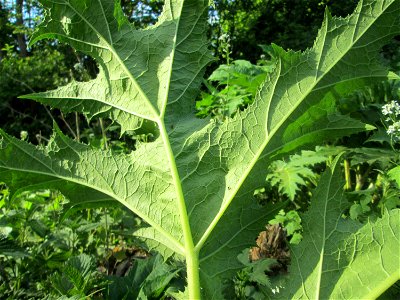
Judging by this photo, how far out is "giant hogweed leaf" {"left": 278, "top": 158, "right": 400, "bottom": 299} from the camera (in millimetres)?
830

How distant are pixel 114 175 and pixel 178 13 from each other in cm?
40

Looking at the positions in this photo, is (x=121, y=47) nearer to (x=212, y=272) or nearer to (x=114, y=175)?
(x=114, y=175)

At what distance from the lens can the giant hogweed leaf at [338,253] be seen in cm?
83

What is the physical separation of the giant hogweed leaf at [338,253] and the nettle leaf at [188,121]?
0.10m

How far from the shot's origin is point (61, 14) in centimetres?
103

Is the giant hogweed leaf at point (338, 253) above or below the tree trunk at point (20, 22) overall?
below

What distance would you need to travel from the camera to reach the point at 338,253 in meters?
0.88

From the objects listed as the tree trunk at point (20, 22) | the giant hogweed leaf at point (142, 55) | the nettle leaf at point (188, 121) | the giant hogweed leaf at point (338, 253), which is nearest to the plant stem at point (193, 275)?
the nettle leaf at point (188, 121)

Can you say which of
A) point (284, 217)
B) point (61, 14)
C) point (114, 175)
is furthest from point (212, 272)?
point (284, 217)

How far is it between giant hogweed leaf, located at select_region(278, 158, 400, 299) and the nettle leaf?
10cm

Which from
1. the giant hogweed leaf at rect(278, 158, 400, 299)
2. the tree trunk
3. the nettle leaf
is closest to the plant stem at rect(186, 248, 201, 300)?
the nettle leaf

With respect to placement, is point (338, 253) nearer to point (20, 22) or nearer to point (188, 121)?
point (188, 121)

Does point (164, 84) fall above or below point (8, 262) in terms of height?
above

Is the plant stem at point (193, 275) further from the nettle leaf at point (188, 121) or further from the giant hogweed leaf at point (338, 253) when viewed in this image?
the giant hogweed leaf at point (338, 253)
